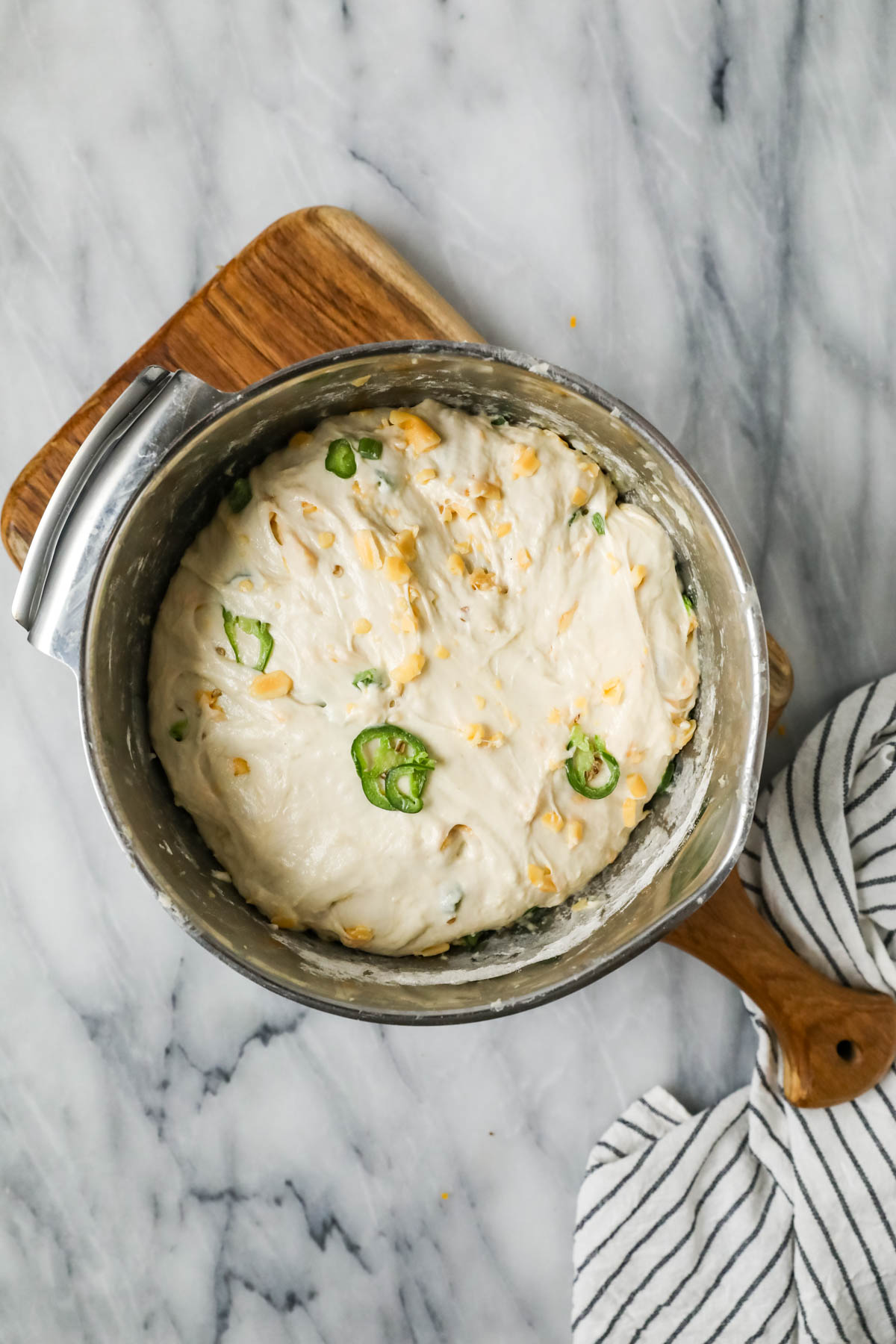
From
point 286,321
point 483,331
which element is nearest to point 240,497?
point 286,321

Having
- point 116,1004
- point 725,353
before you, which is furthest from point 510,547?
point 116,1004

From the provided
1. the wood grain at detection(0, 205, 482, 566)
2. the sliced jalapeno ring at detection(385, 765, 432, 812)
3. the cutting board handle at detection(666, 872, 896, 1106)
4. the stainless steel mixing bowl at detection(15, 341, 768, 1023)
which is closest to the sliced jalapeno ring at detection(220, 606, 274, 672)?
the stainless steel mixing bowl at detection(15, 341, 768, 1023)

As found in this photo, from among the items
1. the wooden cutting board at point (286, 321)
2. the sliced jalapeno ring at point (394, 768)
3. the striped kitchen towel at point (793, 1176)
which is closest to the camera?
the sliced jalapeno ring at point (394, 768)

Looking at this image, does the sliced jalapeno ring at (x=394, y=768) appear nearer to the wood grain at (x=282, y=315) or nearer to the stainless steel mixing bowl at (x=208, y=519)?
the stainless steel mixing bowl at (x=208, y=519)

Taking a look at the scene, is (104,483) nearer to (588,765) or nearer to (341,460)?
(341,460)

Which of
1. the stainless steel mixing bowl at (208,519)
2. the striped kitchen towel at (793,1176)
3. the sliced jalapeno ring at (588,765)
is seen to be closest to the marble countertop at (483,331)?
the striped kitchen towel at (793,1176)

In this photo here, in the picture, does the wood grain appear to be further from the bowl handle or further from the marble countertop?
the bowl handle
